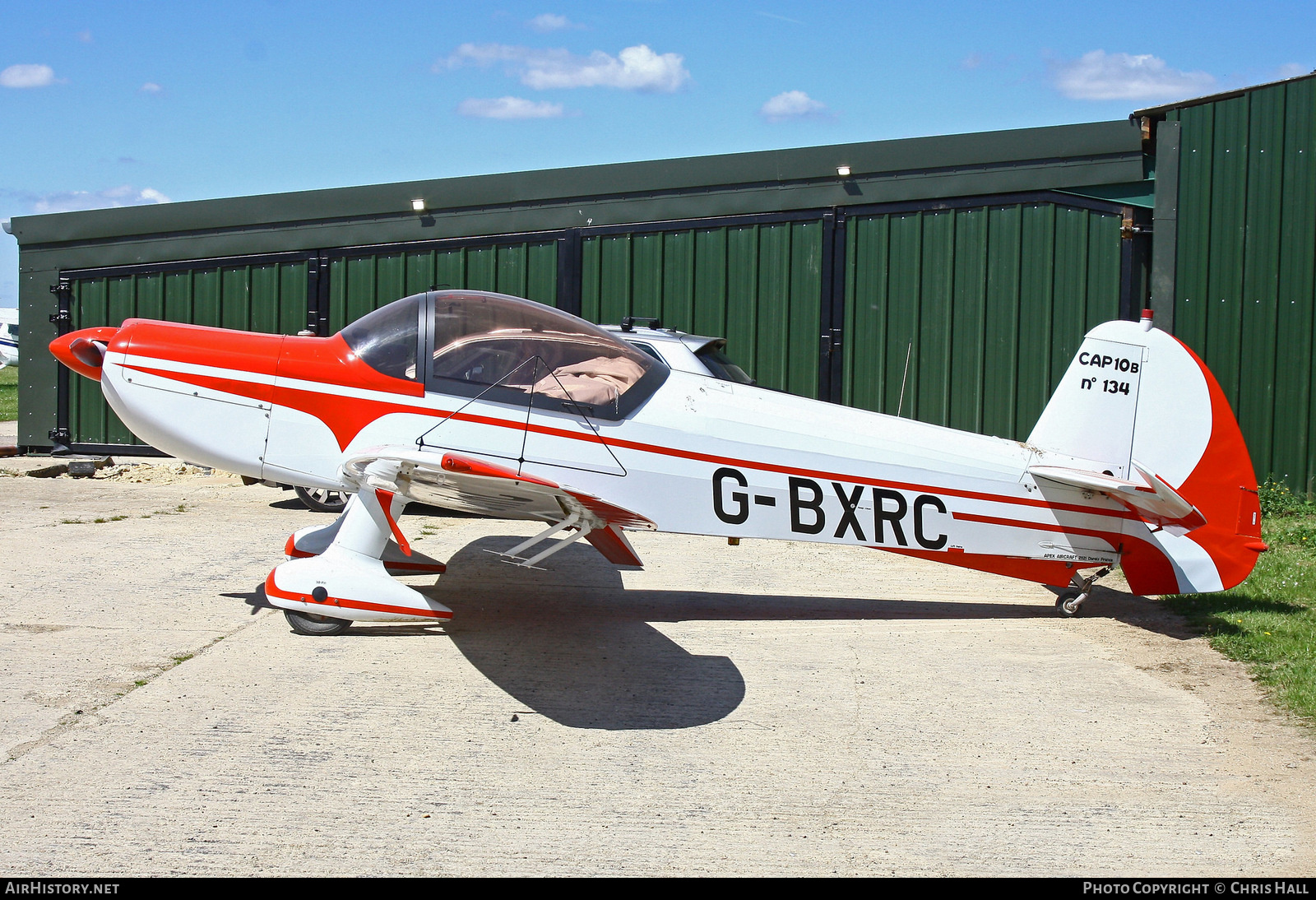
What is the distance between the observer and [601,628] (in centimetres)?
618

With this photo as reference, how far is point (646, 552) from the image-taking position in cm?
852

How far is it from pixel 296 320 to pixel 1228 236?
11055 millimetres

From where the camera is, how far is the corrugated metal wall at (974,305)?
10.4m

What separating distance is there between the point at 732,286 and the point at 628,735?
7869 millimetres

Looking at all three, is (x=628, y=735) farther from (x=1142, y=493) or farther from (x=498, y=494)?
(x=1142, y=493)

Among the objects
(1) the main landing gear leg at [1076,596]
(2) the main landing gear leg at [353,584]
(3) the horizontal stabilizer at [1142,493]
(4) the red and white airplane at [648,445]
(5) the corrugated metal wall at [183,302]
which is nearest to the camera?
(2) the main landing gear leg at [353,584]

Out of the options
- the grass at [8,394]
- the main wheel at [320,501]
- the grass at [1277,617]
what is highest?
the grass at [8,394]

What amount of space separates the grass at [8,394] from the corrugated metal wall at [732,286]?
626 inches

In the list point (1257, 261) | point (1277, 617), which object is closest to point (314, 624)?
point (1277, 617)

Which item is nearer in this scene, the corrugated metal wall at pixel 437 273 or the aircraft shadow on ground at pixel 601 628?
the aircraft shadow on ground at pixel 601 628

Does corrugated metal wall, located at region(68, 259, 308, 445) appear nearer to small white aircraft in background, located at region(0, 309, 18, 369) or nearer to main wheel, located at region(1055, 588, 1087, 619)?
main wheel, located at region(1055, 588, 1087, 619)

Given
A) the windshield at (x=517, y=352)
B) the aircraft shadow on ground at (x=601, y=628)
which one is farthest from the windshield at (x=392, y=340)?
the aircraft shadow on ground at (x=601, y=628)

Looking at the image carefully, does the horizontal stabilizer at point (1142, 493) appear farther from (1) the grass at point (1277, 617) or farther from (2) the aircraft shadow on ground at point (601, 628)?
(2) the aircraft shadow on ground at point (601, 628)

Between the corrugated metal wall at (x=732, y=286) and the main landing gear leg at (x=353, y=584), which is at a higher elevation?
the corrugated metal wall at (x=732, y=286)
